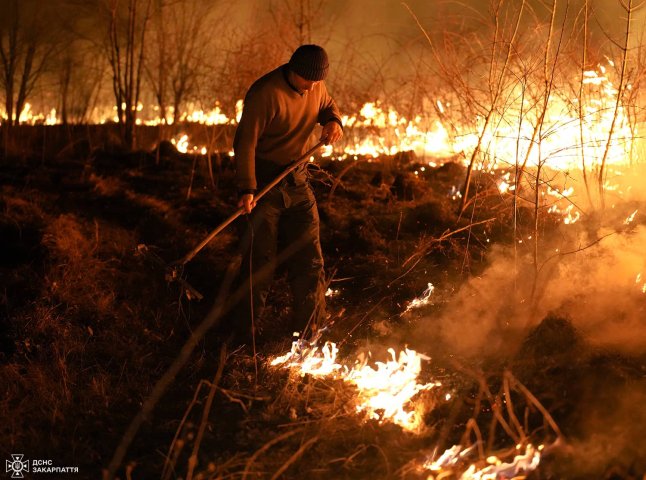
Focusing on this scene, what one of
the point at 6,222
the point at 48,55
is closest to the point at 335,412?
the point at 6,222

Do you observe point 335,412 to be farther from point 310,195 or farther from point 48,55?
point 48,55

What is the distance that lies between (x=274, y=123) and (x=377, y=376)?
1.66 meters

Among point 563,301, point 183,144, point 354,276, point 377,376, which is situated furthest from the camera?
point 183,144

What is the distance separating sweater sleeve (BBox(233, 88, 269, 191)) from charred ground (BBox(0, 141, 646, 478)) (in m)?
0.94

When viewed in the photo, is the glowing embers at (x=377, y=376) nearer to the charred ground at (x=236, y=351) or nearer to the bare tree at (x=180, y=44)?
the charred ground at (x=236, y=351)

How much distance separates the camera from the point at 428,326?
4.27m

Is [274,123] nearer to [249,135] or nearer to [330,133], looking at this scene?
[249,135]

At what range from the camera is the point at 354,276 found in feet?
16.7

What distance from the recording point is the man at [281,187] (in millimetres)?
3895

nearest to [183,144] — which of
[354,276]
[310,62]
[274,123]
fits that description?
[354,276]

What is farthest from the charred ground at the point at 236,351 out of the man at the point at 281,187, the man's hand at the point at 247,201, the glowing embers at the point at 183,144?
the glowing embers at the point at 183,144

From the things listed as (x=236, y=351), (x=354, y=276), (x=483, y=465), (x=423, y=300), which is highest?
(x=354, y=276)

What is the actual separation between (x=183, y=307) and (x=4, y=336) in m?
1.19

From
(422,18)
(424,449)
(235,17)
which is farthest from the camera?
(235,17)
